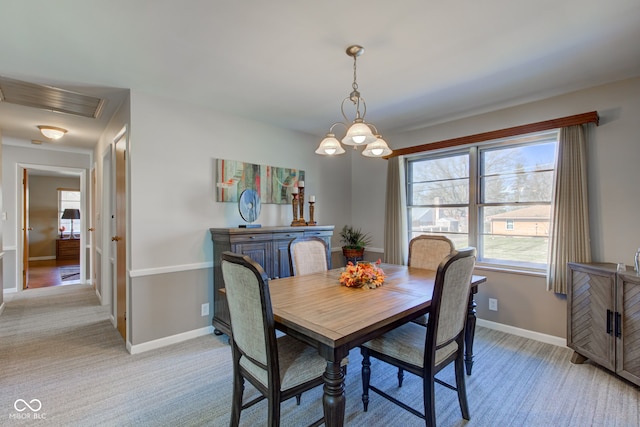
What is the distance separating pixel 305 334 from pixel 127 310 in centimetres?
231

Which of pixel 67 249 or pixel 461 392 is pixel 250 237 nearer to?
pixel 461 392

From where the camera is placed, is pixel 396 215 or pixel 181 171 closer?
pixel 181 171

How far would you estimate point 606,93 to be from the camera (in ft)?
8.83

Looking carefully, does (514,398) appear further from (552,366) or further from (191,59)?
(191,59)

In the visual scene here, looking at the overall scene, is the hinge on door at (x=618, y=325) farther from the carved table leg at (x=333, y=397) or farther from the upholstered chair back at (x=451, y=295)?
the carved table leg at (x=333, y=397)

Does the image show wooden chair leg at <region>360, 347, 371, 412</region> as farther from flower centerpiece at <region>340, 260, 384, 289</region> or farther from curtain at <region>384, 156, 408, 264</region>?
curtain at <region>384, 156, 408, 264</region>

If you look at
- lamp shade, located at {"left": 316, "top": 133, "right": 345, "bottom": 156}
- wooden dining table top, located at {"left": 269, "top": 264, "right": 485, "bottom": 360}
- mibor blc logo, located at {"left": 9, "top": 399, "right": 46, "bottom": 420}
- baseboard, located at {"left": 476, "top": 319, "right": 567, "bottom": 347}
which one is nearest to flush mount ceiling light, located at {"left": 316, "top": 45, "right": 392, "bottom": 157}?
lamp shade, located at {"left": 316, "top": 133, "right": 345, "bottom": 156}

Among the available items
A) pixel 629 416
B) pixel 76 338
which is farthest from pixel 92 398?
pixel 629 416

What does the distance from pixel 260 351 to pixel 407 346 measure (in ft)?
2.80

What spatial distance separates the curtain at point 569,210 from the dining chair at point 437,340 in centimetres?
171

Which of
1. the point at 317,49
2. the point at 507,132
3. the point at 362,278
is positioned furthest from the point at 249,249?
the point at 507,132

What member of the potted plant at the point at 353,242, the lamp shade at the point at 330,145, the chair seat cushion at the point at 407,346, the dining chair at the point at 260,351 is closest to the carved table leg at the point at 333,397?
the dining chair at the point at 260,351

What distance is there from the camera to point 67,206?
840cm

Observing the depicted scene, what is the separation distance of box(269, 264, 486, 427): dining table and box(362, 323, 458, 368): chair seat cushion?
6.8 inches
